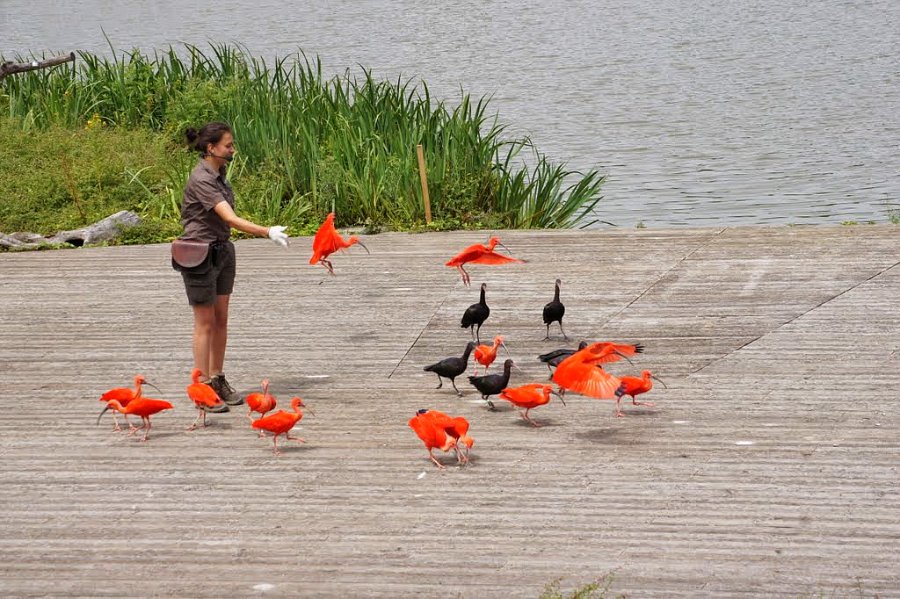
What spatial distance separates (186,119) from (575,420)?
33.6 ft

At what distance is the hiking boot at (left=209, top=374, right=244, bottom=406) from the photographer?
7.07m

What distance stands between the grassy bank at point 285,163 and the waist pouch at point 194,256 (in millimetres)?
5960

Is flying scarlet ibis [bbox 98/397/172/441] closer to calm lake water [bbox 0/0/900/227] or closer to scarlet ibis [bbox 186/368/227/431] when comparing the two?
scarlet ibis [bbox 186/368/227/431]

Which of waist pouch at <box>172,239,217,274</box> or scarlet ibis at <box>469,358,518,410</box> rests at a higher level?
waist pouch at <box>172,239,217,274</box>

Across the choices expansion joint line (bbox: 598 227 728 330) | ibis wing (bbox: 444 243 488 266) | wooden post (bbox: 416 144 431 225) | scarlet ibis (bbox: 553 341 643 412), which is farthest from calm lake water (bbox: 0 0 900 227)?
scarlet ibis (bbox: 553 341 643 412)

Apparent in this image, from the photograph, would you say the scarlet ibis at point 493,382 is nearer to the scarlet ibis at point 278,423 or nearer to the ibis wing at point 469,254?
the scarlet ibis at point 278,423

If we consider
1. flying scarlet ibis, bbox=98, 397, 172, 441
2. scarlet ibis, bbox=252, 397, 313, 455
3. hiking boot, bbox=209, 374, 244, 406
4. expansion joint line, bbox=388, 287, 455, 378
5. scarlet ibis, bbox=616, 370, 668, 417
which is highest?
scarlet ibis, bbox=616, 370, 668, 417

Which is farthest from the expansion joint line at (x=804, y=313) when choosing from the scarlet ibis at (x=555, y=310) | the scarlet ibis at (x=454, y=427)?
the scarlet ibis at (x=454, y=427)

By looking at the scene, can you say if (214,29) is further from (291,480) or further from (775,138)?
(291,480)

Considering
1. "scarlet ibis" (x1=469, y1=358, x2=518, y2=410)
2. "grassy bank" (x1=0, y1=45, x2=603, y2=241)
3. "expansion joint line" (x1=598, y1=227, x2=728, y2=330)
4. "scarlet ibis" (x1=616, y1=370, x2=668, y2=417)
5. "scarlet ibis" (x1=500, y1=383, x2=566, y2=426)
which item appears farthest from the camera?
"grassy bank" (x1=0, y1=45, x2=603, y2=241)

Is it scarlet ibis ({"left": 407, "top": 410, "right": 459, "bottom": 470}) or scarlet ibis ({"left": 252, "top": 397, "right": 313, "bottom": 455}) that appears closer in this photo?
scarlet ibis ({"left": 407, "top": 410, "right": 459, "bottom": 470})

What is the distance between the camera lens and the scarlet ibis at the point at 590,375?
6121 mm

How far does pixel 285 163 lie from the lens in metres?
13.6

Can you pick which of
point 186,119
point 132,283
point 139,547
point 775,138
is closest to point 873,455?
point 139,547
